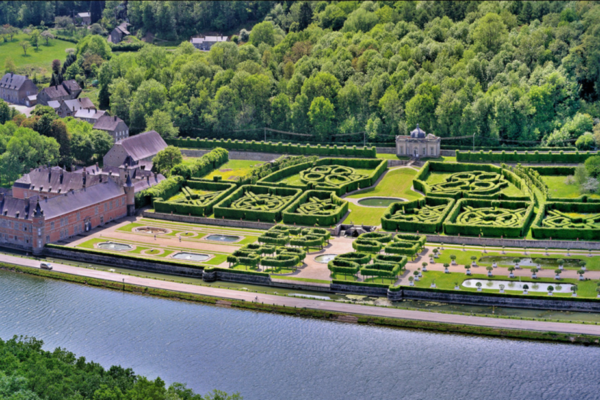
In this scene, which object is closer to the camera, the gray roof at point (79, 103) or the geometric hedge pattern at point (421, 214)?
the geometric hedge pattern at point (421, 214)

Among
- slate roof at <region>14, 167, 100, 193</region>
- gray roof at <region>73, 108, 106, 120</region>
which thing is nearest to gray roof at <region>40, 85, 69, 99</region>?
gray roof at <region>73, 108, 106, 120</region>

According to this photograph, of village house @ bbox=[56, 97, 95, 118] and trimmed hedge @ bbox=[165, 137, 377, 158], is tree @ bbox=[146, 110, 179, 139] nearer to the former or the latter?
trimmed hedge @ bbox=[165, 137, 377, 158]

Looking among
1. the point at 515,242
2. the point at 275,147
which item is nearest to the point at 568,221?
the point at 515,242

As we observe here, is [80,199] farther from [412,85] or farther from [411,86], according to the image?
[412,85]

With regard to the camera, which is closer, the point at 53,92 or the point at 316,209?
the point at 316,209

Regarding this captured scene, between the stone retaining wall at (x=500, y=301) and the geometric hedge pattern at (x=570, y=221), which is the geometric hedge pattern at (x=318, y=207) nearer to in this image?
the stone retaining wall at (x=500, y=301)

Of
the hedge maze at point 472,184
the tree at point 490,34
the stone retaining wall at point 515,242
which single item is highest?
the tree at point 490,34

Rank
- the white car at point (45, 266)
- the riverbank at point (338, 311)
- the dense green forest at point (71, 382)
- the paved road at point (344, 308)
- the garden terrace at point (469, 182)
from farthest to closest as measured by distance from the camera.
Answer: the garden terrace at point (469, 182) < the white car at point (45, 266) < the paved road at point (344, 308) < the riverbank at point (338, 311) < the dense green forest at point (71, 382)

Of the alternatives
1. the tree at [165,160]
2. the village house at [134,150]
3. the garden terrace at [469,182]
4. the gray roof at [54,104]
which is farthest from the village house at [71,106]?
the garden terrace at [469,182]
